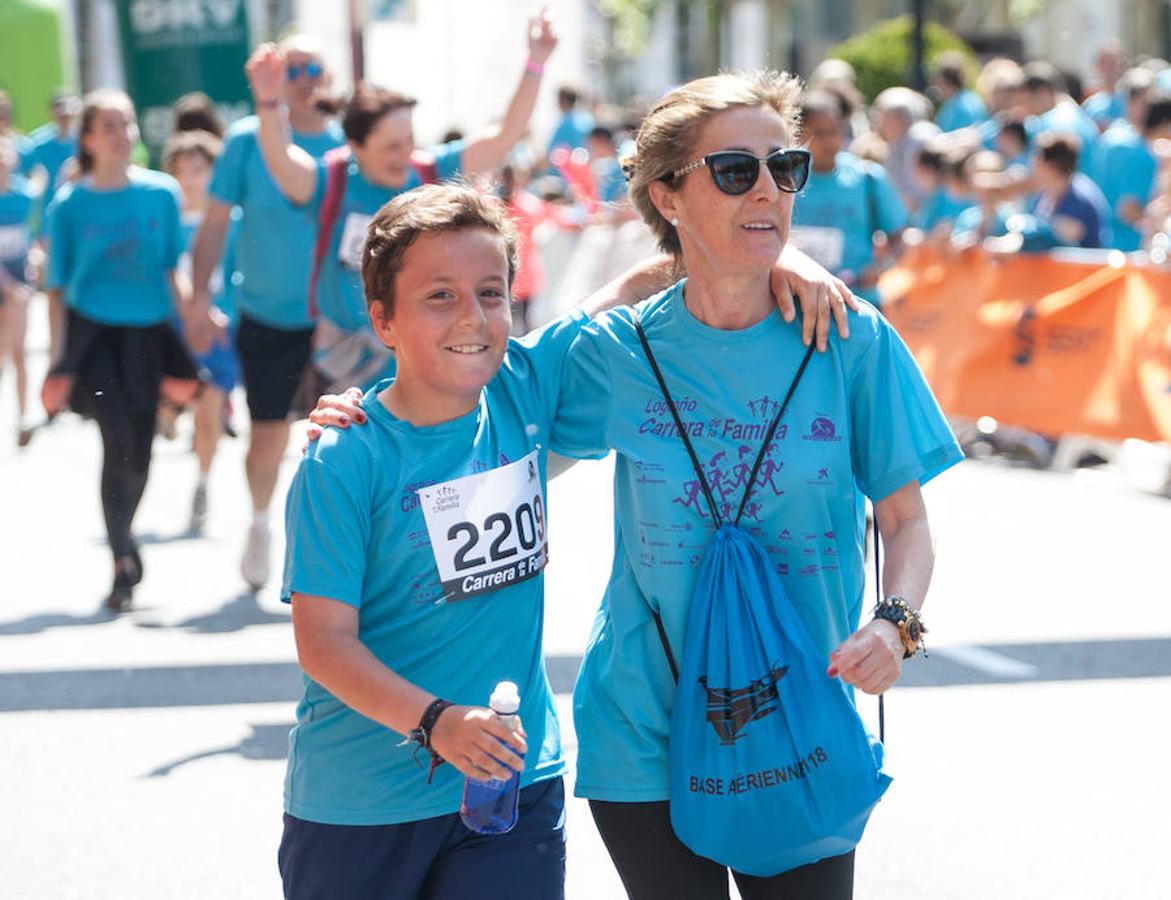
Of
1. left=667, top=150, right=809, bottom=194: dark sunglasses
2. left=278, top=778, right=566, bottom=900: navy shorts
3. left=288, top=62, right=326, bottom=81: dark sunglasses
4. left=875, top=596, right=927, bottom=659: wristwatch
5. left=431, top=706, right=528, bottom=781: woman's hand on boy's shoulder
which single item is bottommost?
left=278, top=778, right=566, bottom=900: navy shorts

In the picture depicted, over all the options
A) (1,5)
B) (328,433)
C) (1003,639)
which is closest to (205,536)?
(1003,639)

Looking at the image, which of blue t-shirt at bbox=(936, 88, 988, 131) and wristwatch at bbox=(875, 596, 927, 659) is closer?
wristwatch at bbox=(875, 596, 927, 659)

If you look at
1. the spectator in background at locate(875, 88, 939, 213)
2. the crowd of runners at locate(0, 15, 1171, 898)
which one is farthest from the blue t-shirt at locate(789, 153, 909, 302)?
the crowd of runners at locate(0, 15, 1171, 898)

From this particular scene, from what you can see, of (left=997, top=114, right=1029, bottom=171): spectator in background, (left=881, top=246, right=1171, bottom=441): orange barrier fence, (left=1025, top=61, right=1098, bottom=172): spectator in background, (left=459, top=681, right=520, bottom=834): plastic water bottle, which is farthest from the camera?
(left=1025, top=61, right=1098, bottom=172): spectator in background

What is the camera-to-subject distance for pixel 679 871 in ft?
10.1

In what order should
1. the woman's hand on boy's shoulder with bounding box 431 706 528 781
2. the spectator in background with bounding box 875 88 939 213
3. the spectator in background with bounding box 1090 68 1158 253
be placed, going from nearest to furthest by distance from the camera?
1. the woman's hand on boy's shoulder with bounding box 431 706 528 781
2. the spectator in background with bounding box 1090 68 1158 253
3. the spectator in background with bounding box 875 88 939 213

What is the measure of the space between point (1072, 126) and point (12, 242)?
7.45m

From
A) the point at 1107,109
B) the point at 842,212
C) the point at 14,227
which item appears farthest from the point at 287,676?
the point at 1107,109

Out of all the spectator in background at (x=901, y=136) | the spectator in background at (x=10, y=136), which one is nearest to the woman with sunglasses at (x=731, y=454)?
the spectator in background at (x=901, y=136)

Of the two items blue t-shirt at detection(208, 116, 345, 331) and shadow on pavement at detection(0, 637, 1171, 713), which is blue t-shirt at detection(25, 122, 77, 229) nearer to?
blue t-shirt at detection(208, 116, 345, 331)

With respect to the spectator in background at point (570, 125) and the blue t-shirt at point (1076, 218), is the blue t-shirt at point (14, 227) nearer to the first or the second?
the blue t-shirt at point (1076, 218)

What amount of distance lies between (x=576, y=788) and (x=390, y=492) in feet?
1.83

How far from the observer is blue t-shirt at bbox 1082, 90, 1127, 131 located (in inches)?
603

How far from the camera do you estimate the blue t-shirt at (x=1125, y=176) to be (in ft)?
41.9
